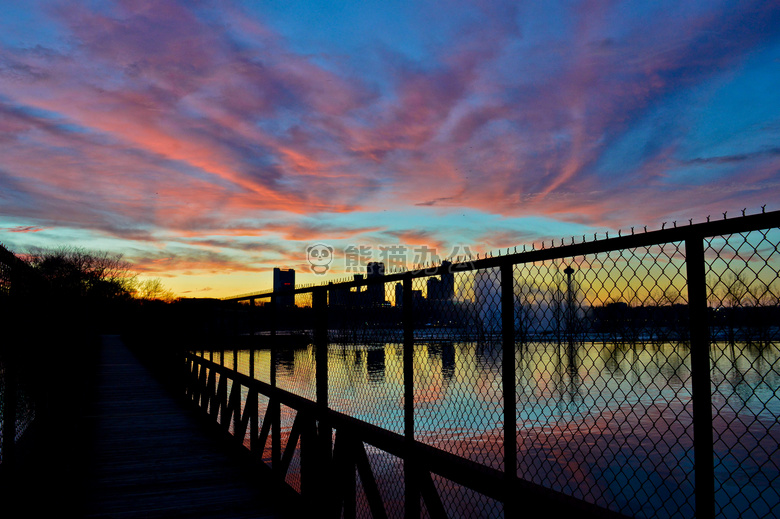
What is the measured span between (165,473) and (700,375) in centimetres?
725

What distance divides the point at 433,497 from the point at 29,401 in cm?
398

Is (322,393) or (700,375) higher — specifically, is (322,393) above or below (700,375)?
below

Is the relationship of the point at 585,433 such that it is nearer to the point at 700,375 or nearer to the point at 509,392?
the point at 509,392

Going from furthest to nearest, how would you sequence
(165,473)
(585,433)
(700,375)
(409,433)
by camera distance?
1. (585,433)
2. (165,473)
3. (409,433)
4. (700,375)

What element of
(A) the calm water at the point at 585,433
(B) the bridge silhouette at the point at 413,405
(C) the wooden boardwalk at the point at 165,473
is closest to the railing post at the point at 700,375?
(B) the bridge silhouette at the point at 413,405

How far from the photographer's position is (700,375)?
2213 mm

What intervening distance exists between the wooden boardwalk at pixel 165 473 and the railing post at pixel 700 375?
15.5 feet

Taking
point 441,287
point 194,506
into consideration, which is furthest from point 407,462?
point 194,506

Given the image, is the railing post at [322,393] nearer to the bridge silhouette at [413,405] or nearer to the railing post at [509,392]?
the bridge silhouette at [413,405]

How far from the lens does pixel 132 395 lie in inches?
606

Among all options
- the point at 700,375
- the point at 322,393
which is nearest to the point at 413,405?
the point at 322,393

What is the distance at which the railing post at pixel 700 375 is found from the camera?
216 cm

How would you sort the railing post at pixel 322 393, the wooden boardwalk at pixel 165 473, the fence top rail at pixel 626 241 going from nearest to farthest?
the fence top rail at pixel 626 241, the railing post at pixel 322 393, the wooden boardwalk at pixel 165 473

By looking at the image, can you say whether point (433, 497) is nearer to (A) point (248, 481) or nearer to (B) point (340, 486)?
(B) point (340, 486)
